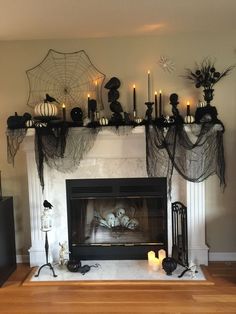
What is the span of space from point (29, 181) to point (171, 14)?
6.40 ft

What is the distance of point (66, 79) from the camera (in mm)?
3281

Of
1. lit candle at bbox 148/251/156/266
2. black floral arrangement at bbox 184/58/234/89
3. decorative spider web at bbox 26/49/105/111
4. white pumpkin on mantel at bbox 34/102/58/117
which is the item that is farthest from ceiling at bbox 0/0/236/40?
lit candle at bbox 148/251/156/266

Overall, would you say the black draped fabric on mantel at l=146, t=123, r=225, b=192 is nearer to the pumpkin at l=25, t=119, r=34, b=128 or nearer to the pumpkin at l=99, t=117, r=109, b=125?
the pumpkin at l=99, t=117, r=109, b=125

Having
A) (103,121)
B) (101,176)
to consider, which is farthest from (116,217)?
(103,121)

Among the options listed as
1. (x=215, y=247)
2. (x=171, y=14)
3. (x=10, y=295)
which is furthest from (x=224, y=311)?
(x=171, y=14)

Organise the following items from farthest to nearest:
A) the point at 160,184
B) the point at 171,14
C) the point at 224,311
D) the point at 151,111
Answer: the point at 160,184 < the point at 151,111 < the point at 171,14 < the point at 224,311

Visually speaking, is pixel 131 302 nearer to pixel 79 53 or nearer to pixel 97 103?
pixel 97 103

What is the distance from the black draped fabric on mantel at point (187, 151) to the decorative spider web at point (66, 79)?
68 centimetres

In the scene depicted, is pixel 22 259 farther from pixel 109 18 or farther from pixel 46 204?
pixel 109 18

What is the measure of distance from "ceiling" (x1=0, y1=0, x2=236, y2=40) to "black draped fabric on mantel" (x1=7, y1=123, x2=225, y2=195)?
86 cm

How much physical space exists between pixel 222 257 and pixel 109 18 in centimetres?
244

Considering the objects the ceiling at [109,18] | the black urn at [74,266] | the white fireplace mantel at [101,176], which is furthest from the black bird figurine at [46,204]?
the ceiling at [109,18]

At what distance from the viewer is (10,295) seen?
279 centimetres

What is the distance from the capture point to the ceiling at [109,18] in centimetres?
239
